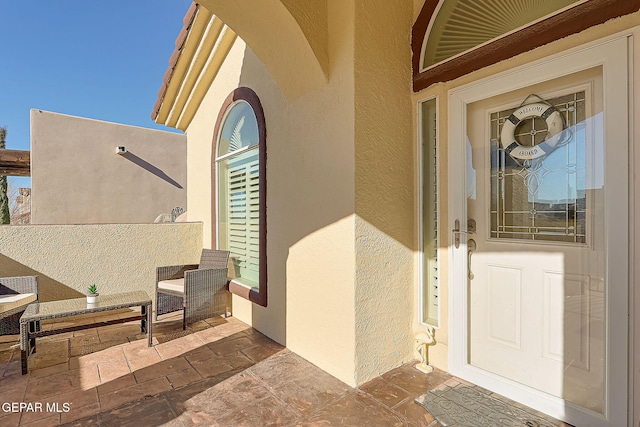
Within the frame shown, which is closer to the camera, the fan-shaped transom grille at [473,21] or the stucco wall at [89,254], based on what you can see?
the fan-shaped transom grille at [473,21]

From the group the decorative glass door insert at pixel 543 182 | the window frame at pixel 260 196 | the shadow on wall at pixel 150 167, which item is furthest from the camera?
the shadow on wall at pixel 150 167

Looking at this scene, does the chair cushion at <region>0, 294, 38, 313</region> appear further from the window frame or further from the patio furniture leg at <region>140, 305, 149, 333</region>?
the window frame

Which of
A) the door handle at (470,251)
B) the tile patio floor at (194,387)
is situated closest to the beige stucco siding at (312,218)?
the tile patio floor at (194,387)

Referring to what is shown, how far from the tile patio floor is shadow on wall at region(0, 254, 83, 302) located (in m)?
0.67

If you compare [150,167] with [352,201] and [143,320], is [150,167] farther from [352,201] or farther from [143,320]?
[352,201]

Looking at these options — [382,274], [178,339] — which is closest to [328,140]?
[382,274]

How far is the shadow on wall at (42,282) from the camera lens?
391 centimetres

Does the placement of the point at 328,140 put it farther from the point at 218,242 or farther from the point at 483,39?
the point at 218,242

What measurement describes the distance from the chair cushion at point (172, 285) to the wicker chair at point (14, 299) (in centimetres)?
127

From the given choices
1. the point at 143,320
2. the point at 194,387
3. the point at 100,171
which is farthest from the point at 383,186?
the point at 100,171

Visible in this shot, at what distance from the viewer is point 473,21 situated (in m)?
2.62

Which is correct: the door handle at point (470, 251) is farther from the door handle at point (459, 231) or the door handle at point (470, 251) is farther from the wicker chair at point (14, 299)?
the wicker chair at point (14, 299)

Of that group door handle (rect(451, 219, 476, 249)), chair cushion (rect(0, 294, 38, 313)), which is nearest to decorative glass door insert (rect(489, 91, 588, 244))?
door handle (rect(451, 219, 476, 249))

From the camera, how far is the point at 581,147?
2.07 m
